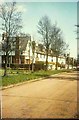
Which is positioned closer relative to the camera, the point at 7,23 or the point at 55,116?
the point at 55,116

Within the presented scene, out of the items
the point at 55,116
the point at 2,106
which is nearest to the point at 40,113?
the point at 55,116

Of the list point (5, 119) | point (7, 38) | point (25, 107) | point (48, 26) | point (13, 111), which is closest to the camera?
point (5, 119)

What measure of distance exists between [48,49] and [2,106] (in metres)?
50.3

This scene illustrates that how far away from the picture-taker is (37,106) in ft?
39.5

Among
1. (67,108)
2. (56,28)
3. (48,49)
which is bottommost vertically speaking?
(67,108)

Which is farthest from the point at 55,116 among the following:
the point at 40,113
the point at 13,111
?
the point at 13,111

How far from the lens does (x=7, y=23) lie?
31.4m

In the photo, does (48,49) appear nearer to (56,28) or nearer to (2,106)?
(56,28)

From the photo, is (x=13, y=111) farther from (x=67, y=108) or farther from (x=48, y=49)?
(x=48, y=49)

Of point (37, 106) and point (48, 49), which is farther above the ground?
point (48, 49)

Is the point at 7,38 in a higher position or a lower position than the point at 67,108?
higher

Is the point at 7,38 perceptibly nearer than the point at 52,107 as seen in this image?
No

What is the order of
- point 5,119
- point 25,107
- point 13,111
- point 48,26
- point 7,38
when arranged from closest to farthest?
1. point 5,119
2. point 13,111
3. point 25,107
4. point 7,38
5. point 48,26

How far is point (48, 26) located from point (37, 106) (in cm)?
4806
